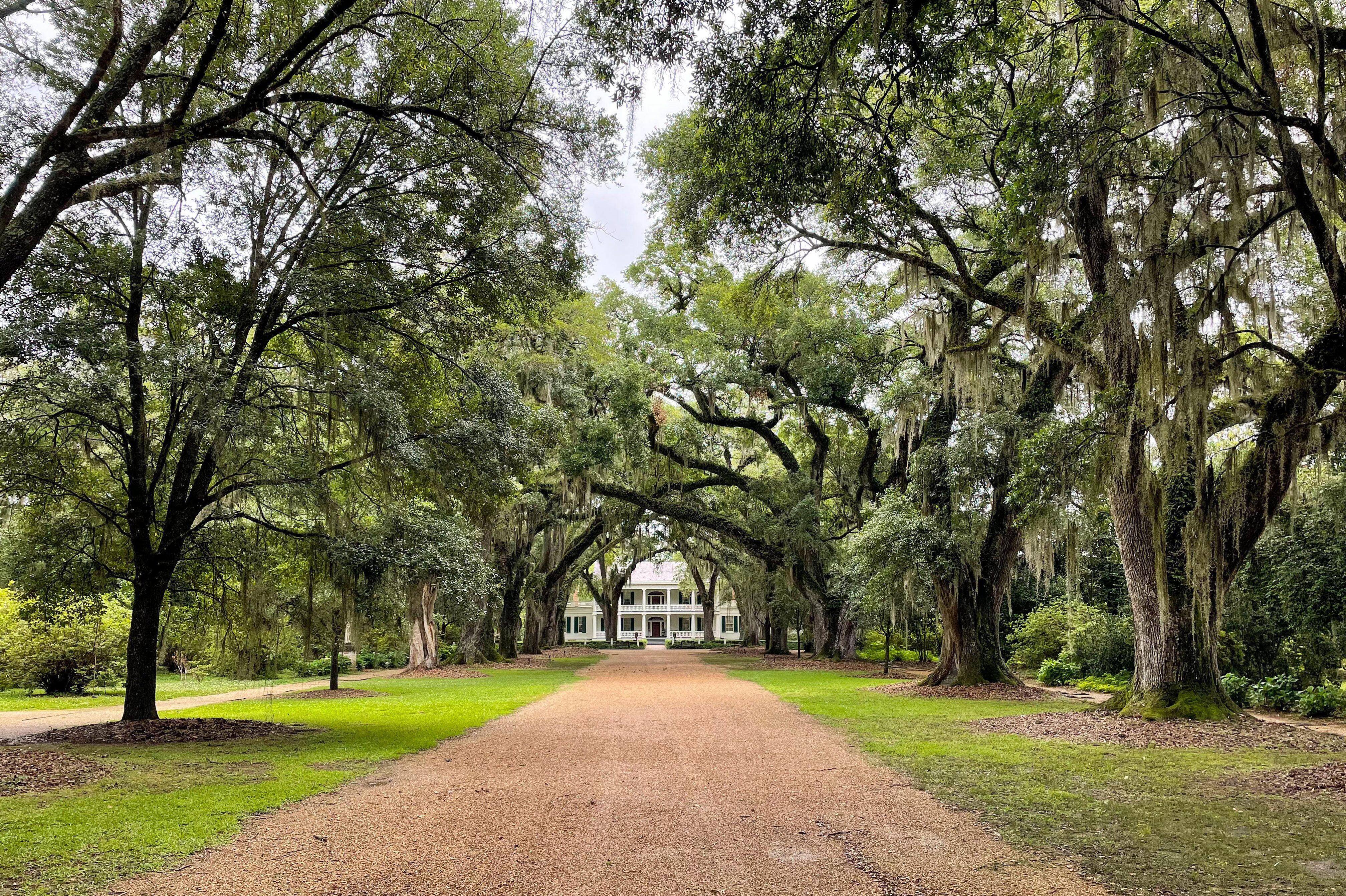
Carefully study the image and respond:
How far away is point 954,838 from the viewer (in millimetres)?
4727

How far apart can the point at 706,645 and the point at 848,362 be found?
37.2m

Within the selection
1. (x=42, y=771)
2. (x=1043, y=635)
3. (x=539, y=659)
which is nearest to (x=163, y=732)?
(x=42, y=771)

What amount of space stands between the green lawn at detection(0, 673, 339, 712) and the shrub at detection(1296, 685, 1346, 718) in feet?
61.1

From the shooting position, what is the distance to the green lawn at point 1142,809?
159 inches

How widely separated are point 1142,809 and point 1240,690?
28.3ft

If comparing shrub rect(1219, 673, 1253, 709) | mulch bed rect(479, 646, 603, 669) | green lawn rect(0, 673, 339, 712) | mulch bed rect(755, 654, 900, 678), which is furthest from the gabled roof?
shrub rect(1219, 673, 1253, 709)

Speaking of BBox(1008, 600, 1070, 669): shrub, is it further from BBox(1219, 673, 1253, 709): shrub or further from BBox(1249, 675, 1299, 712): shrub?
BBox(1249, 675, 1299, 712): shrub

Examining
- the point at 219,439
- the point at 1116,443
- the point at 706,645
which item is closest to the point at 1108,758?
the point at 1116,443

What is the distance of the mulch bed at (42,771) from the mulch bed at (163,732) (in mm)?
912

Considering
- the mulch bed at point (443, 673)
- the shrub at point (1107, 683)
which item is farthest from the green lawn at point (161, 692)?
the shrub at point (1107, 683)

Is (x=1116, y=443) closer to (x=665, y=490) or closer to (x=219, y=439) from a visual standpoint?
(x=219, y=439)

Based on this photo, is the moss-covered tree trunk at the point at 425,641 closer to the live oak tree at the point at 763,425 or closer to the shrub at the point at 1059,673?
the live oak tree at the point at 763,425

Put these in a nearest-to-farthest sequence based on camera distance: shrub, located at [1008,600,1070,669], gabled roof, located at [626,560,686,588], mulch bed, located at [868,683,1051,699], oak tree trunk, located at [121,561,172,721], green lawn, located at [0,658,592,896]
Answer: green lawn, located at [0,658,592,896] → oak tree trunk, located at [121,561,172,721] → mulch bed, located at [868,683,1051,699] → shrub, located at [1008,600,1070,669] → gabled roof, located at [626,560,686,588]

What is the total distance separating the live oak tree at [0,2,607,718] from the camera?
7.90 metres
